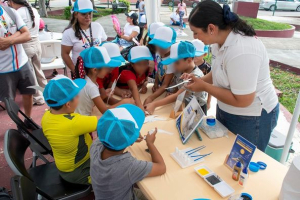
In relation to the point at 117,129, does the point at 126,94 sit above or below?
below

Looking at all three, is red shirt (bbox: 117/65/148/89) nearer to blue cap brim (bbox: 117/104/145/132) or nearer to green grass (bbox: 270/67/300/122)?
blue cap brim (bbox: 117/104/145/132)

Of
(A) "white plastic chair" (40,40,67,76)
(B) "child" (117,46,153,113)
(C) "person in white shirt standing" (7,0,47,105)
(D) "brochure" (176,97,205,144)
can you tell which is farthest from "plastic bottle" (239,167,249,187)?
(A) "white plastic chair" (40,40,67,76)

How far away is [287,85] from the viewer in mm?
4613

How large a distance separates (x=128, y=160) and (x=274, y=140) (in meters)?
1.70

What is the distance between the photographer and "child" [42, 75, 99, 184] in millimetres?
1553

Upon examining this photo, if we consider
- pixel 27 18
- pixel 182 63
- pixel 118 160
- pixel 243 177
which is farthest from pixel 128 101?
pixel 27 18

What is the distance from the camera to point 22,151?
1611 millimetres

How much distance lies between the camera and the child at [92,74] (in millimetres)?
1905

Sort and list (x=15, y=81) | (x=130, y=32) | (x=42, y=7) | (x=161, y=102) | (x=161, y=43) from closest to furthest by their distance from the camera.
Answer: (x=161, y=102) < (x=161, y=43) < (x=15, y=81) < (x=130, y=32) < (x=42, y=7)

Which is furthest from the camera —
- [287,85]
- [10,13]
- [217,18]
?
[287,85]

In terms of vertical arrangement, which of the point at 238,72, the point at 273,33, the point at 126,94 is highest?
the point at 238,72

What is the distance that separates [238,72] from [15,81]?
2.41 metres

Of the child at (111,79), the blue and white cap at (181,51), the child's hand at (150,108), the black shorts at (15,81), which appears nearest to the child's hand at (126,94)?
the child at (111,79)

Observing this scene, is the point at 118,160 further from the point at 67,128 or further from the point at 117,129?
the point at 67,128
